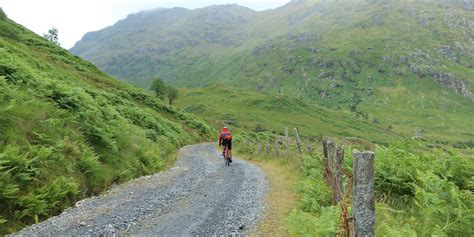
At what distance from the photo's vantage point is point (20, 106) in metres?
14.5

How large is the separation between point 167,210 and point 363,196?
937cm

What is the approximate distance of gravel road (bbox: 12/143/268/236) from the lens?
1080 cm

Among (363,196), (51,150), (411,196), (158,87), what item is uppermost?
(363,196)

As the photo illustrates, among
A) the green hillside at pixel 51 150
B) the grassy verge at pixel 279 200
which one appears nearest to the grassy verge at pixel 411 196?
the grassy verge at pixel 279 200

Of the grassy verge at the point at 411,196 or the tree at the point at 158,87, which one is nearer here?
the grassy verge at the point at 411,196

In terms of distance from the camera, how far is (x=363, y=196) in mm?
5438

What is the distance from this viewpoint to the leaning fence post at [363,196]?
17.5 ft

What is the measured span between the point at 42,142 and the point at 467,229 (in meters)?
13.7

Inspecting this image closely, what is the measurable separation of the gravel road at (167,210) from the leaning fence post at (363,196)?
5970 millimetres

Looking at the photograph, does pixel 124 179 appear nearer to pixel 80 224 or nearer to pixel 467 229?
pixel 80 224

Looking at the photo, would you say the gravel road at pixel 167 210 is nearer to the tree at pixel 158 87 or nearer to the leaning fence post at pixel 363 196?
the leaning fence post at pixel 363 196

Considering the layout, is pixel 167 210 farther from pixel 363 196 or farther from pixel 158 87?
pixel 158 87

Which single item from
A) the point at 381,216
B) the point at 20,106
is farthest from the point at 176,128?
the point at 381,216

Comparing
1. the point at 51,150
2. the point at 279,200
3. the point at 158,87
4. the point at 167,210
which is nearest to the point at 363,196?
the point at 167,210
